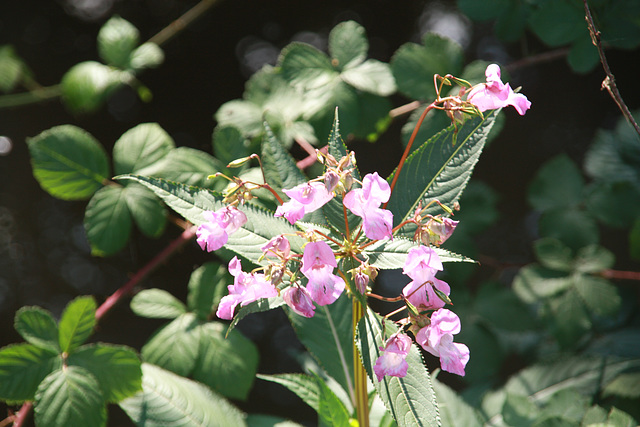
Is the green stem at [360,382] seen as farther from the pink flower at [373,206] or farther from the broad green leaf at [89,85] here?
the broad green leaf at [89,85]

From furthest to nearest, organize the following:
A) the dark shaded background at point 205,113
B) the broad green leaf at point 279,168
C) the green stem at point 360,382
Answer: the dark shaded background at point 205,113
the broad green leaf at point 279,168
the green stem at point 360,382

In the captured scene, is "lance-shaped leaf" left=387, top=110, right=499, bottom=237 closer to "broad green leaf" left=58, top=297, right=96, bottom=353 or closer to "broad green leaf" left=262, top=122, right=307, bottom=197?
"broad green leaf" left=262, top=122, right=307, bottom=197

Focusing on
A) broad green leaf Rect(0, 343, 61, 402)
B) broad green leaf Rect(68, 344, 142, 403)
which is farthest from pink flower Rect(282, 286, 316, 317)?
broad green leaf Rect(0, 343, 61, 402)

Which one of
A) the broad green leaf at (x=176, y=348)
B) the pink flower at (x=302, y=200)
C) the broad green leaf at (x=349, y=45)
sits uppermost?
the broad green leaf at (x=349, y=45)

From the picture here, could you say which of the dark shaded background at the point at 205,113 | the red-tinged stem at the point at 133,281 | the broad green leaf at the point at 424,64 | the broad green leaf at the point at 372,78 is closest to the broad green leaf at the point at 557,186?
the dark shaded background at the point at 205,113

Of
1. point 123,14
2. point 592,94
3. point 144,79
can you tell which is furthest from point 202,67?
point 592,94

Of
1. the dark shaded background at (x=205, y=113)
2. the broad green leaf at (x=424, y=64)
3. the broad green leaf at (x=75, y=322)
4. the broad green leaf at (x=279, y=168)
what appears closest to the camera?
the broad green leaf at (x=279, y=168)
